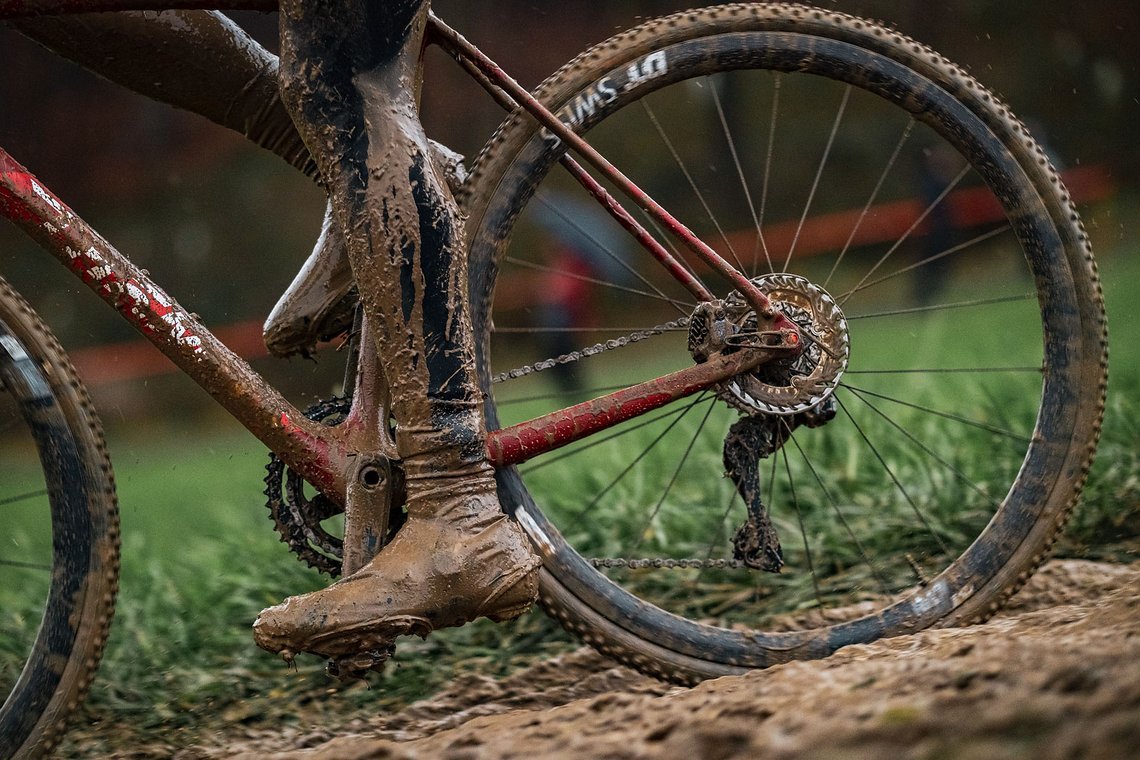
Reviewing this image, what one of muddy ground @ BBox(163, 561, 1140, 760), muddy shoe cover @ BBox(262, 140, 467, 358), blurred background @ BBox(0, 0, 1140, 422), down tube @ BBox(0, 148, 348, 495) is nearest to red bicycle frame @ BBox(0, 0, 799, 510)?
down tube @ BBox(0, 148, 348, 495)

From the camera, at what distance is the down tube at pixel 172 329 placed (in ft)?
5.43

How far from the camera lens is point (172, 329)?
169cm

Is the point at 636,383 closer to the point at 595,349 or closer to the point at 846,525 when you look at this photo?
the point at 595,349

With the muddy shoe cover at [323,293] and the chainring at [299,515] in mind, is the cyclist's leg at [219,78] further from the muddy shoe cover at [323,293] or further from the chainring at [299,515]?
the chainring at [299,515]

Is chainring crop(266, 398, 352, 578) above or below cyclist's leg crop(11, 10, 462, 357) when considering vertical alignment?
below

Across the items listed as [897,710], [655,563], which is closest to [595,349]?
[655,563]

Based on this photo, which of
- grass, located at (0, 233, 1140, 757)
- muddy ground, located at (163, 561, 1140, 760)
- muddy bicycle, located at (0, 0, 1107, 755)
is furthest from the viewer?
grass, located at (0, 233, 1140, 757)

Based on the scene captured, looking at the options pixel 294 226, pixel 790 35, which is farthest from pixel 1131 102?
pixel 790 35

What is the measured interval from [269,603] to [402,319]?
130 cm

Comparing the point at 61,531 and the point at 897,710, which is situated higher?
the point at 61,531

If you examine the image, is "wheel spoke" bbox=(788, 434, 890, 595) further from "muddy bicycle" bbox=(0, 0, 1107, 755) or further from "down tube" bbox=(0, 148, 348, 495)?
"down tube" bbox=(0, 148, 348, 495)

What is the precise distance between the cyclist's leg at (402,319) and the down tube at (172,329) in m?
0.17

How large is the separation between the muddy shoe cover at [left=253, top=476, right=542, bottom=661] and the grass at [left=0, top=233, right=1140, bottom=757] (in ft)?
2.17

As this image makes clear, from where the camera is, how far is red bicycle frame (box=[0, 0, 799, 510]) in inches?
65.2
